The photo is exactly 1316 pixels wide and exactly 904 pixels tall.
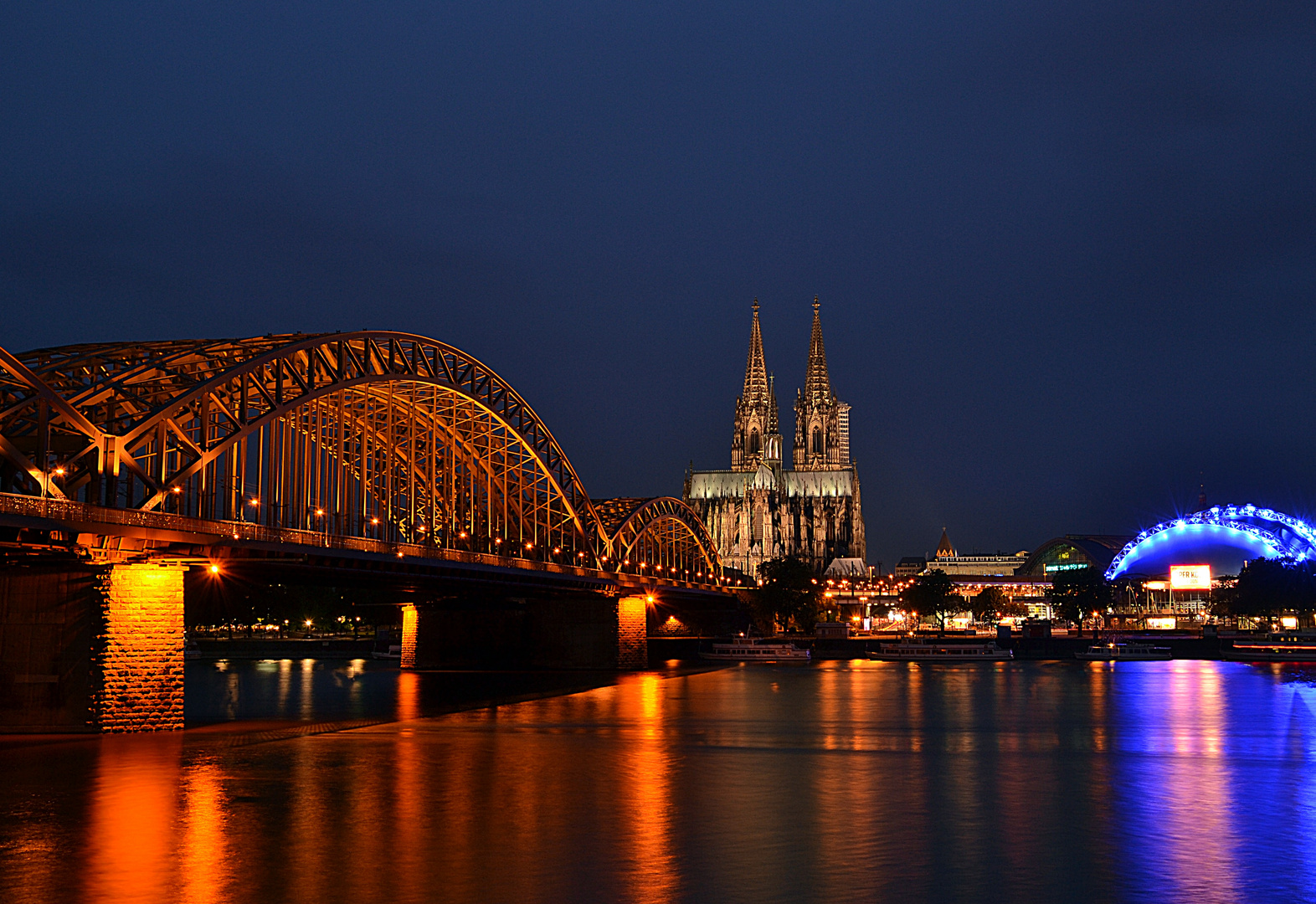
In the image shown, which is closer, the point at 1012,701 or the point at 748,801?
the point at 748,801

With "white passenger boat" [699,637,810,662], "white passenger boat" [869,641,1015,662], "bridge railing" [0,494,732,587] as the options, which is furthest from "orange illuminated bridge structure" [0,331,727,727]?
"white passenger boat" [869,641,1015,662]

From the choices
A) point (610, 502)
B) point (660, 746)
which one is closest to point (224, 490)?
point (660, 746)

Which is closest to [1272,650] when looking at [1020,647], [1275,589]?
[1020,647]

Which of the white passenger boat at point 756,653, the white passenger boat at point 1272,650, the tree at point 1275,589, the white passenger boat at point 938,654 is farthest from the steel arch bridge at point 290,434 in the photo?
the tree at point 1275,589

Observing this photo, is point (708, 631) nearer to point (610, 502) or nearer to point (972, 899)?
point (610, 502)

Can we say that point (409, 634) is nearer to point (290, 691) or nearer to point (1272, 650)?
point (290, 691)

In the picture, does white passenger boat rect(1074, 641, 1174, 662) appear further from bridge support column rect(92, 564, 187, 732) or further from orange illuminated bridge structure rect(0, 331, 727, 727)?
bridge support column rect(92, 564, 187, 732)

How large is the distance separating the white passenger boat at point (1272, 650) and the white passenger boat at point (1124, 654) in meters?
6.36

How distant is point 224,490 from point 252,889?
4331cm

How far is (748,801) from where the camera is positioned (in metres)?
32.5

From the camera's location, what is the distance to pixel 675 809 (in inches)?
1239

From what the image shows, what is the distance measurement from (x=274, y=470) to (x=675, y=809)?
4384cm

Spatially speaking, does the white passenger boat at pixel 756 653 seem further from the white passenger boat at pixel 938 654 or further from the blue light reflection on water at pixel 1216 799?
the blue light reflection on water at pixel 1216 799

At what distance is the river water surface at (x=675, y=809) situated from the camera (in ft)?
75.4
